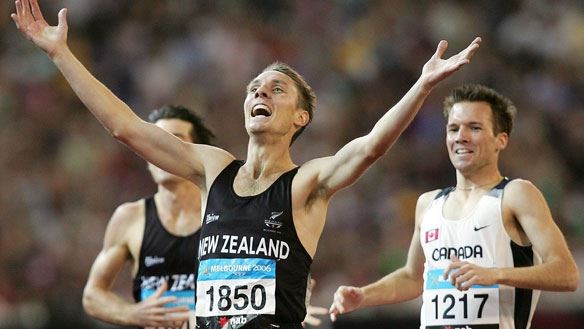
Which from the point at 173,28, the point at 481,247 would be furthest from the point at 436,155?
the point at 481,247

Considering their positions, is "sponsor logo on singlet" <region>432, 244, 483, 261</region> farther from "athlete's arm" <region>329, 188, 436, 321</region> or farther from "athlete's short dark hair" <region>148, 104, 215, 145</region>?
"athlete's short dark hair" <region>148, 104, 215, 145</region>

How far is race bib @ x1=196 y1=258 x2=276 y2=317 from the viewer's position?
5.20 m

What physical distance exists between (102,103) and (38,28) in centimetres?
50

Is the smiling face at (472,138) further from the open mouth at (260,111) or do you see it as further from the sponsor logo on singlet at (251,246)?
the sponsor logo on singlet at (251,246)

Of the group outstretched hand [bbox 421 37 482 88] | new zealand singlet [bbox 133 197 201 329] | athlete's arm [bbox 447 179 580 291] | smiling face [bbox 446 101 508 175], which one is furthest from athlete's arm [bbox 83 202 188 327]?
outstretched hand [bbox 421 37 482 88]

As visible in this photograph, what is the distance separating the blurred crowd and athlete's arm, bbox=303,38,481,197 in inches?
199

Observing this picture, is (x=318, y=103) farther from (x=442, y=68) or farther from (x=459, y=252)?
(x=442, y=68)

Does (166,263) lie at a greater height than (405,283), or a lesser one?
greater

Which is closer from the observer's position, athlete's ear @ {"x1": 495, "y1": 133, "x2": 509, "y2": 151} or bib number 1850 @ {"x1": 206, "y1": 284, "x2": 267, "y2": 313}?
bib number 1850 @ {"x1": 206, "y1": 284, "x2": 267, "y2": 313}

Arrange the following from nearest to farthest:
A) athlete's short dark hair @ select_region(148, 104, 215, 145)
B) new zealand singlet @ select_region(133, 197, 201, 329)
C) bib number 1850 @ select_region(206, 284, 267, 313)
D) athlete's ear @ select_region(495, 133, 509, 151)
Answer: bib number 1850 @ select_region(206, 284, 267, 313), athlete's ear @ select_region(495, 133, 509, 151), new zealand singlet @ select_region(133, 197, 201, 329), athlete's short dark hair @ select_region(148, 104, 215, 145)

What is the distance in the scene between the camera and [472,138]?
20.4 feet

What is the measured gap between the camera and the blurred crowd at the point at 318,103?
449 inches

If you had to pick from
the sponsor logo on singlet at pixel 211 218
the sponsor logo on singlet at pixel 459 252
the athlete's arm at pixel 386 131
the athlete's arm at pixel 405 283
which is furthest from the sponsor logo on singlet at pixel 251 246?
the sponsor logo on singlet at pixel 459 252

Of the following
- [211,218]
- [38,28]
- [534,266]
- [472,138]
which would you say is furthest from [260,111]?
[534,266]
